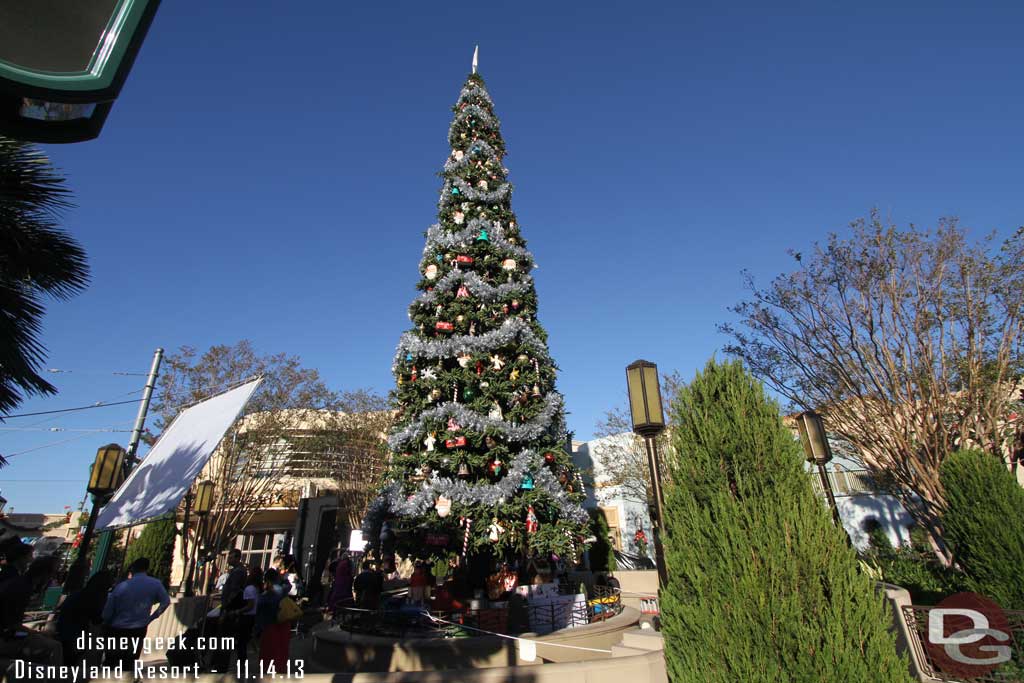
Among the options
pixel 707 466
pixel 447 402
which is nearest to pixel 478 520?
pixel 447 402

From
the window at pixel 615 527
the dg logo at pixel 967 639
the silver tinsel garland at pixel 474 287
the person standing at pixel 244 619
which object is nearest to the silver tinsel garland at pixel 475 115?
the silver tinsel garland at pixel 474 287

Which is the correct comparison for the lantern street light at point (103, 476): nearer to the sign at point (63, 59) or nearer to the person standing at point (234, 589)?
the person standing at point (234, 589)

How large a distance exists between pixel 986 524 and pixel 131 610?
11.9 m

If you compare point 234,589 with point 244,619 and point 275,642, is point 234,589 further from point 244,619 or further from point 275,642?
point 275,642

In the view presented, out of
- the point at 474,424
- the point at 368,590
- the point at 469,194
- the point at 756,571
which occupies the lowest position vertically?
the point at 368,590

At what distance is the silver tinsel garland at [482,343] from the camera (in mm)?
10219

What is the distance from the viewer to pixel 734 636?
10.4 feet

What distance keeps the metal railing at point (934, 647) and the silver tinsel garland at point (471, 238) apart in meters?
9.12

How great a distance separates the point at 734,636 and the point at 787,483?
1.09 meters

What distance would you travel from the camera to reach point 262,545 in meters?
26.6

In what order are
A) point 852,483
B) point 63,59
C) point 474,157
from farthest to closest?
point 852,483 → point 474,157 → point 63,59

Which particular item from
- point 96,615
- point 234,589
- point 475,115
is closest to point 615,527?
point 475,115

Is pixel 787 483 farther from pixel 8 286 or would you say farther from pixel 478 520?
pixel 8 286

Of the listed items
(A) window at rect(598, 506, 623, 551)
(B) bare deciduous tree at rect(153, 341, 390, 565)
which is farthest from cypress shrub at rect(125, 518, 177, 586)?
(A) window at rect(598, 506, 623, 551)
